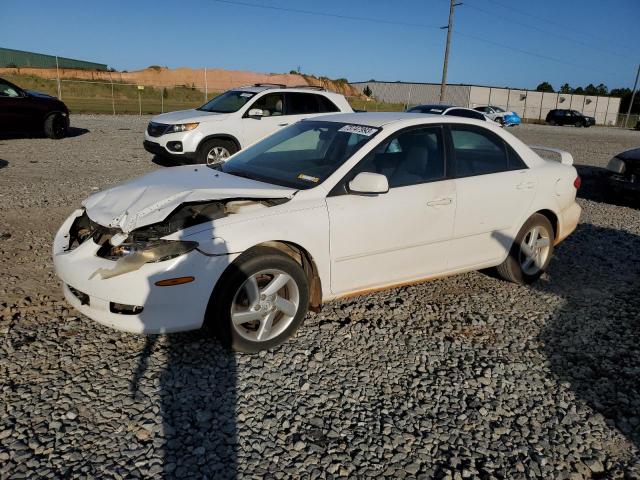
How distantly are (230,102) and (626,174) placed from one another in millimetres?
7664

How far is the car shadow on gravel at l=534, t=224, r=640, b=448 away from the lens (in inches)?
128

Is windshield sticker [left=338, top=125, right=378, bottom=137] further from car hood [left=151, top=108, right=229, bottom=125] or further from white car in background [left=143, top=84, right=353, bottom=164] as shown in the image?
car hood [left=151, top=108, right=229, bottom=125]

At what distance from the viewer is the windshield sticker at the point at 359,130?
4.09 m

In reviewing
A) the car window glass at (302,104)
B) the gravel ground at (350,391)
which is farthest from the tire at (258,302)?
the car window glass at (302,104)

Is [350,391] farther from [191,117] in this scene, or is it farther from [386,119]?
[191,117]

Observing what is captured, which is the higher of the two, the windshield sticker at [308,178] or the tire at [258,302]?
the windshield sticker at [308,178]

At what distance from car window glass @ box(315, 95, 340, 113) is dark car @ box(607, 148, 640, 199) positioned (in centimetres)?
540

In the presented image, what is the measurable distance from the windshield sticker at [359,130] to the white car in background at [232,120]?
565 centimetres

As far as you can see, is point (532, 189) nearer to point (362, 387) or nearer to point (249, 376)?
point (362, 387)

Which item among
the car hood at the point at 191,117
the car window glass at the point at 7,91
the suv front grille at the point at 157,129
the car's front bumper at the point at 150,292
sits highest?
the car window glass at the point at 7,91

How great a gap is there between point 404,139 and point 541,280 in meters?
2.26

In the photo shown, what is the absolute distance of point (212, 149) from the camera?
1015 cm

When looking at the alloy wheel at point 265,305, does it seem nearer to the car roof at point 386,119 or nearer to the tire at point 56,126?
the car roof at point 386,119

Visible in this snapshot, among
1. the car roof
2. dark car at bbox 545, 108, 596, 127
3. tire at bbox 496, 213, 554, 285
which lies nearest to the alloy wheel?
the car roof
